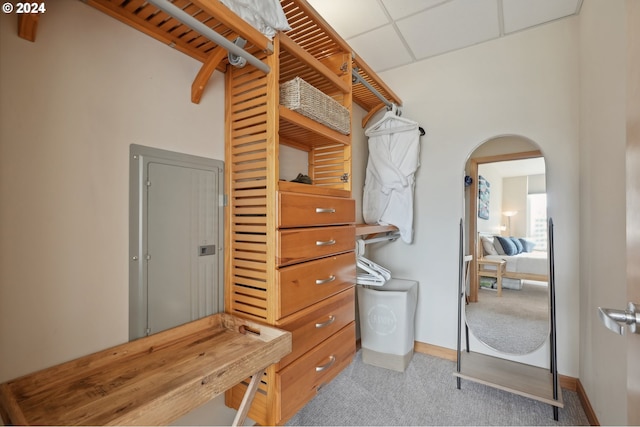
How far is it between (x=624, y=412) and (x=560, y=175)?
4.79 ft

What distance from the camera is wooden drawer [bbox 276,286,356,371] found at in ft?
4.22

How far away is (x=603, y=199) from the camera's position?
1.48 meters

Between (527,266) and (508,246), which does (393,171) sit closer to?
(508,246)

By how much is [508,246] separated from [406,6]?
74.4 inches

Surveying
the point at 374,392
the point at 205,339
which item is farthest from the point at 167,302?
the point at 374,392

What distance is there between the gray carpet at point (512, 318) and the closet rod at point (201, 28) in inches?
90.1

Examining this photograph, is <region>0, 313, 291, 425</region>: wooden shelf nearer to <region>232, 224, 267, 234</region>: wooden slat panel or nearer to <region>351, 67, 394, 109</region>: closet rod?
<region>232, 224, 267, 234</region>: wooden slat panel

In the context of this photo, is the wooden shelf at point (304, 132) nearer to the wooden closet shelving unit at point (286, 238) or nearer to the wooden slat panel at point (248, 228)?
the wooden closet shelving unit at point (286, 238)

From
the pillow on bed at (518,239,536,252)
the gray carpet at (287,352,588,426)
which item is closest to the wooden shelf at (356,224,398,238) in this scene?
the pillow on bed at (518,239,536,252)

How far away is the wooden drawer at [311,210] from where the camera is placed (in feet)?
3.93

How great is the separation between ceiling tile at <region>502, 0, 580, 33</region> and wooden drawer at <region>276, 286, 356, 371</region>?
7.16 feet

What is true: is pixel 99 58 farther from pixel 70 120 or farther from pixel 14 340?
pixel 14 340

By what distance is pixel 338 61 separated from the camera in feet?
5.64

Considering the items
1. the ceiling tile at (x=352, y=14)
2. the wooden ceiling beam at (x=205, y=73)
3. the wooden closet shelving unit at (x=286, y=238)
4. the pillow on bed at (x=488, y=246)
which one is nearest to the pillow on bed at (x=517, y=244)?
the pillow on bed at (x=488, y=246)
